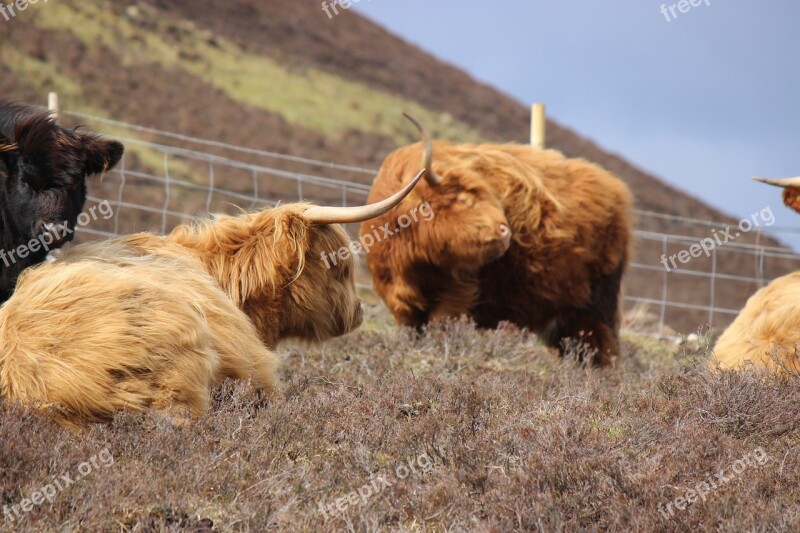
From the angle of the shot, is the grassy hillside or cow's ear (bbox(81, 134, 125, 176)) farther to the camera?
the grassy hillside

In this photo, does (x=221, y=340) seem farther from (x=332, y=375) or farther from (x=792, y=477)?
(x=792, y=477)

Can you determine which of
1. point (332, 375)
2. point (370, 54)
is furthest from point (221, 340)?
point (370, 54)

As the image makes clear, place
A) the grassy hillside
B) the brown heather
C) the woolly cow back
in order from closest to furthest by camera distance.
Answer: the brown heather, the woolly cow back, the grassy hillside

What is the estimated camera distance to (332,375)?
16.8 feet

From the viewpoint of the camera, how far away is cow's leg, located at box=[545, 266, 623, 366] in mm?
6691

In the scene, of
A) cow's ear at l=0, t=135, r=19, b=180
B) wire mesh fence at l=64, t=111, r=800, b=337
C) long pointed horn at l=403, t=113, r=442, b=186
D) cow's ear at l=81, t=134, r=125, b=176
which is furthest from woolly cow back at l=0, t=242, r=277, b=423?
→ wire mesh fence at l=64, t=111, r=800, b=337

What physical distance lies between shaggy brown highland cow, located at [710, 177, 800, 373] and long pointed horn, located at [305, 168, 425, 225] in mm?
1761

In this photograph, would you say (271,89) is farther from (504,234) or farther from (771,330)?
(771,330)

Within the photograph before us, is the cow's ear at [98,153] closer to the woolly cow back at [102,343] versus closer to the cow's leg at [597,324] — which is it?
the woolly cow back at [102,343]

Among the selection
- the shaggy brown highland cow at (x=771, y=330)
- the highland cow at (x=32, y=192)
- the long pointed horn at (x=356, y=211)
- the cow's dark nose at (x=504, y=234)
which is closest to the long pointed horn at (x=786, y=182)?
the shaggy brown highland cow at (x=771, y=330)

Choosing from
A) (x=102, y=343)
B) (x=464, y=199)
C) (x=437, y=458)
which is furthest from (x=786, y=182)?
(x=102, y=343)

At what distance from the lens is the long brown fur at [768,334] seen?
4953mm

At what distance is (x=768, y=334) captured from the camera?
5.38m

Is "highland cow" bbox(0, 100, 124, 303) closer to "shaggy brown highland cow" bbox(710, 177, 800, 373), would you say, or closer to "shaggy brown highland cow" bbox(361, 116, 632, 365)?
"shaggy brown highland cow" bbox(361, 116, 632, 365)
